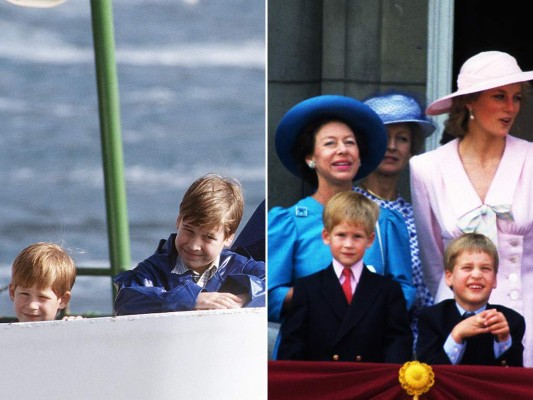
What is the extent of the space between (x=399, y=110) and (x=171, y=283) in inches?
60.4

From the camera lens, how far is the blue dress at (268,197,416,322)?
16.6 feet

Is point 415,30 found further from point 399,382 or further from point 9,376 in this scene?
point 9,376

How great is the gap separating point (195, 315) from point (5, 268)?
1.96 ft

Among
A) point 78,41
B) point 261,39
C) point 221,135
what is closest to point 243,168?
point 221,135

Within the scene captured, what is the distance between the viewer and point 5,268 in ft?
11.0

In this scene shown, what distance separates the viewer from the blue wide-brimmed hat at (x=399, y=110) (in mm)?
5109

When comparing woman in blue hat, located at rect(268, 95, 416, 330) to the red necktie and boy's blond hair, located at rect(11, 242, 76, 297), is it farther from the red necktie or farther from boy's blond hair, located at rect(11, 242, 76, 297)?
boy's blond hair, located at rect(11, 242, 76, 297)

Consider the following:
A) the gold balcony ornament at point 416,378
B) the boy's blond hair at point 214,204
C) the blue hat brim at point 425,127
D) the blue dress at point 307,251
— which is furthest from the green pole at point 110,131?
the blue hat brim at point 425,127

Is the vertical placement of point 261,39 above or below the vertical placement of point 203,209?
above

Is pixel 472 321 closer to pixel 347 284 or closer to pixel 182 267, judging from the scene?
pixel 347 284

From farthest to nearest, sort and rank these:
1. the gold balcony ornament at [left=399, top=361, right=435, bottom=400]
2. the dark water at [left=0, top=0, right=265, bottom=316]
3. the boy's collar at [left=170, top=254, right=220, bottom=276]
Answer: the gold balcony ornament at [left=399, top=361, right=435, bottom=400] < the boy's collar at [left=170, top=254, right=220, bottom=276] < the dark water at [left=0, top=0, right=265, bottom=316]

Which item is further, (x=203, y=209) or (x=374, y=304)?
(x=374, y=304)

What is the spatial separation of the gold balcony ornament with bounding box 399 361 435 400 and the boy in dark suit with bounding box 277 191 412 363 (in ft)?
0.25

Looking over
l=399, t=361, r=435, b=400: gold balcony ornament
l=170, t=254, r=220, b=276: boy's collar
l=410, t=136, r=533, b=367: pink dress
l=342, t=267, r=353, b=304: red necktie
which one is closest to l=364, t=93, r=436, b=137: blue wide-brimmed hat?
l=410, t=136, r=533, b=367: pink dress
